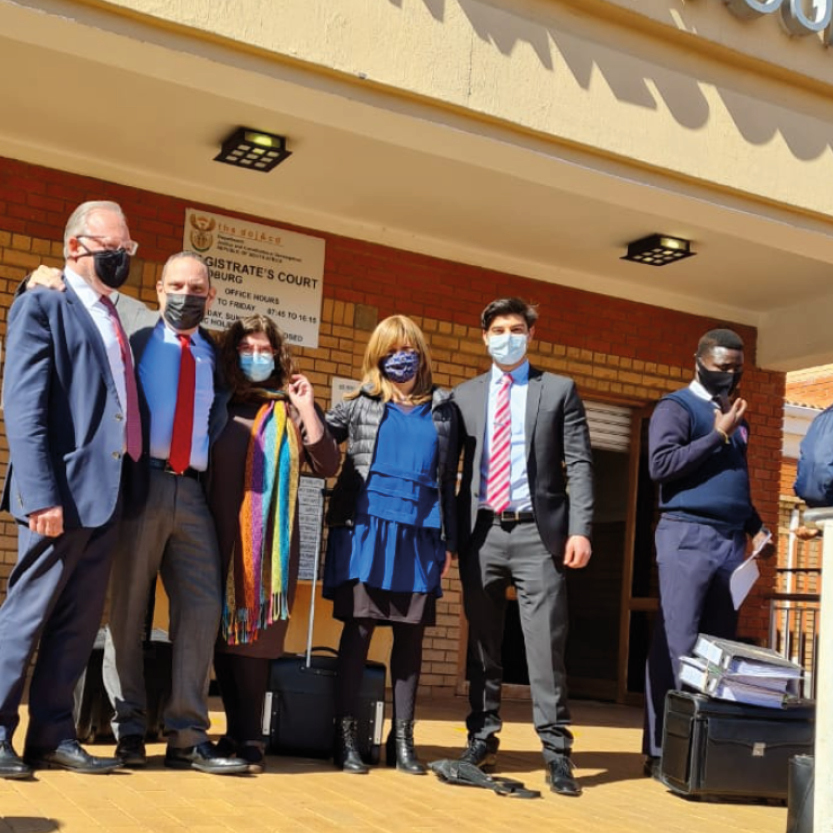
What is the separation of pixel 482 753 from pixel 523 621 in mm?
600

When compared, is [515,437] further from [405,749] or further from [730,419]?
[405,749]

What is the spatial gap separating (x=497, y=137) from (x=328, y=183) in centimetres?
191

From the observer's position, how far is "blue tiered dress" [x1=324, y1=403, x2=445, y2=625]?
5133 millimetres

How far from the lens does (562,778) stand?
5.15m

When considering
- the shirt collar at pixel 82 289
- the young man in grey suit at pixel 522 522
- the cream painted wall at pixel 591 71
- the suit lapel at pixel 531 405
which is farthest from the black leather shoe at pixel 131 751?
the cream painted wall at pixel 591 71

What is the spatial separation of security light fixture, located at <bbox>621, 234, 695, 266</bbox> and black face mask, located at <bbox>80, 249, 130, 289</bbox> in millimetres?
5021

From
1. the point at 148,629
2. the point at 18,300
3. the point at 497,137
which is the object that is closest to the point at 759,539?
the point at 497,137

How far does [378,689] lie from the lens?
5277mm

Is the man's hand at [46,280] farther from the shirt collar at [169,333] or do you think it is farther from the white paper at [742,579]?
the white paper at [742,579]

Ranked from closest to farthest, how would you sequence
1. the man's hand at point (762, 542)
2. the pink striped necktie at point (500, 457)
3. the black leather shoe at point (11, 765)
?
the black leather shoe at point (11, 765) → the pink striped necktie at point (500, 457) → the man's hand at point (762, 542)

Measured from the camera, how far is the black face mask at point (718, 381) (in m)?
5.91

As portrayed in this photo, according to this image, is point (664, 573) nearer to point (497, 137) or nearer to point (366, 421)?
point (366, 421)

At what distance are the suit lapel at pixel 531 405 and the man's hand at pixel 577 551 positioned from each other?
1.40ft

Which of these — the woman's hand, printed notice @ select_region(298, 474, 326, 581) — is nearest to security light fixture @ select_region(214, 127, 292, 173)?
printed notice @ select_region(298, 474, 326, 581)
